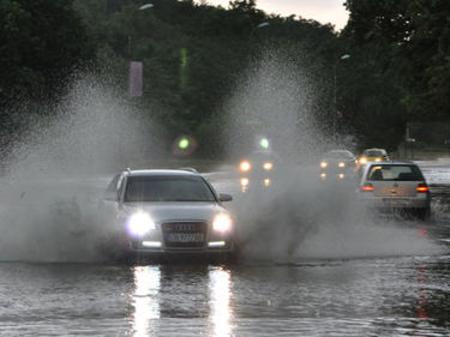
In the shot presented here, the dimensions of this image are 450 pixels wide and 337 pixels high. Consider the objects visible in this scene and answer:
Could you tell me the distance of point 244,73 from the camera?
131750 millimetres

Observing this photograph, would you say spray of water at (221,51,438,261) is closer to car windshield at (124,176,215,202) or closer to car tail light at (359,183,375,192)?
car tail light at (359,183,375,192)

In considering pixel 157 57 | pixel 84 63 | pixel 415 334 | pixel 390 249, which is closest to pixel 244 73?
pixel 157 57

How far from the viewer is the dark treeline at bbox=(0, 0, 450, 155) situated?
4731 centimetres

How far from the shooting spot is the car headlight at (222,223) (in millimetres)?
17106

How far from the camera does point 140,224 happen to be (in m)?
17.0

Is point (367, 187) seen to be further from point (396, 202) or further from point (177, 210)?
point (177, 210)

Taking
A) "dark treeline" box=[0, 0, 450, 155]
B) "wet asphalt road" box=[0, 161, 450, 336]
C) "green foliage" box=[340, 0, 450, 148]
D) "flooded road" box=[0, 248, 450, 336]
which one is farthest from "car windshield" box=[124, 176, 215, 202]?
"dark treeline" box=[0, 0, 450, 155]

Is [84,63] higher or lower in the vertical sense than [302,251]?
Result: higher

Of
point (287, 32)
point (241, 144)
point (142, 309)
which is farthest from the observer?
point (287, 32)

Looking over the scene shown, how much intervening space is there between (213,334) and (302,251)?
9.35m

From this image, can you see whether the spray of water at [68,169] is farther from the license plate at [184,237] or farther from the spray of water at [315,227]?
the spray of water at [315,227]

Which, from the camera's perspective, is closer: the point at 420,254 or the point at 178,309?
the point at 178,309

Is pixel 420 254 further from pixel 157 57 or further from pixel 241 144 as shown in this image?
pixel 157 57

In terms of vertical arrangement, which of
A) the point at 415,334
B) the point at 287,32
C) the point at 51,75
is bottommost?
the point at 415,334
